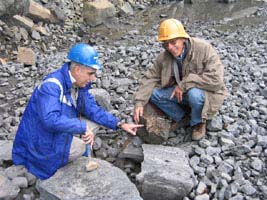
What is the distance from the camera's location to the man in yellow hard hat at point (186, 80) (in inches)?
187

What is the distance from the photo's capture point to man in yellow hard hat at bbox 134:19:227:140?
4762 millimetres

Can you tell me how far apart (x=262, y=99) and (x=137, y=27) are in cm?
582

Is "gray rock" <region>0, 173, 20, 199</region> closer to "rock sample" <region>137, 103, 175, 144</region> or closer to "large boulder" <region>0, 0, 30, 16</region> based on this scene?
"rock sample" <region>137, 103, 175, 144</region>

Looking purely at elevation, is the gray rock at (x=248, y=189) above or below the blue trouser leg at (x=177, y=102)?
below

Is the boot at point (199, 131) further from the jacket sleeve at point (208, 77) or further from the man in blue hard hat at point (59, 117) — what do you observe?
the man in blue hard hat at point (59, 117)

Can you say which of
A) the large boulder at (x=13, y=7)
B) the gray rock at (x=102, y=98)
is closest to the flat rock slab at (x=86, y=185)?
the gray rock at (x=102, y=98)

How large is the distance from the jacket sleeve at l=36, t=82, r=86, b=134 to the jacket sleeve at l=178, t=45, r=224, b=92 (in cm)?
147

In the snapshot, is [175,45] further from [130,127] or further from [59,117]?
[59,117]

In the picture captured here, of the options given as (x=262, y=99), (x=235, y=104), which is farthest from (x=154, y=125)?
(x=262, y=99)

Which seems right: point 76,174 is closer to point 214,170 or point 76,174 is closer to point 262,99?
point 214,170

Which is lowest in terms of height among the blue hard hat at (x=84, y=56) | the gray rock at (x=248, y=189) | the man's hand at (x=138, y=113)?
the gray rock at (x=248, y=189)

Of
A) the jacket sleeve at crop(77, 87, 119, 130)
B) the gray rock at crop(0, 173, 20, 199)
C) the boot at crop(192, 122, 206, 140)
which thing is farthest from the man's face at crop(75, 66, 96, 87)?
the boot at crop(192, 122, 206, 140)

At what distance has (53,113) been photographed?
390cm

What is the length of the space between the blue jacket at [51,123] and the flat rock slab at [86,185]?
0.51 feet
